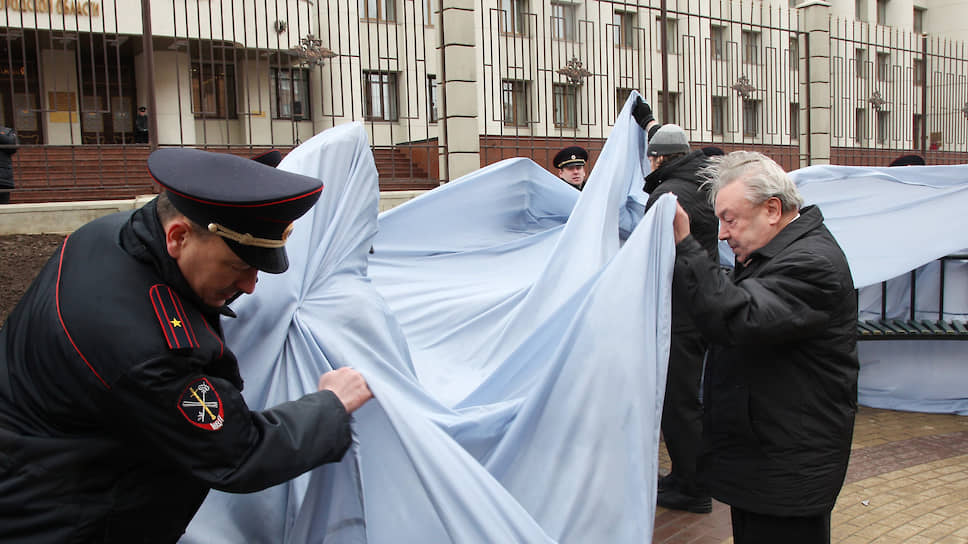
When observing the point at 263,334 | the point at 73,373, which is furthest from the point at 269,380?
the point at 73,373

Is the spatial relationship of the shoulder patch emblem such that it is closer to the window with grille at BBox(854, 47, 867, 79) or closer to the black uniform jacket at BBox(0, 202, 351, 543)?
the black uniform jacket at BBox(0, 202, 351, 543)

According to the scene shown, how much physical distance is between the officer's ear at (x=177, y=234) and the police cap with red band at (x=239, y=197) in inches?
1.4

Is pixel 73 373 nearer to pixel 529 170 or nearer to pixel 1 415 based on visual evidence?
pixel 1 415

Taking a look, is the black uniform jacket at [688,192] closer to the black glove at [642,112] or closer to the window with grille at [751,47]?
the black glove at [642,112]

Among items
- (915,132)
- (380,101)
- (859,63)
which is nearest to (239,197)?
(380,101)

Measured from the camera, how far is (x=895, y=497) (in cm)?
422

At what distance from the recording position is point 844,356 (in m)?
2.37

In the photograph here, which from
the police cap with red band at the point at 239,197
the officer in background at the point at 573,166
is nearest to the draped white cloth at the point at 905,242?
the officer in background at the point at 573,166

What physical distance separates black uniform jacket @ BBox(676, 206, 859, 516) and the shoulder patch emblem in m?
1.48

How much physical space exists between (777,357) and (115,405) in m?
1.85

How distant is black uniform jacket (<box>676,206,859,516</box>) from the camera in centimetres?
228

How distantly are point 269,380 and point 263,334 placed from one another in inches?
5.6

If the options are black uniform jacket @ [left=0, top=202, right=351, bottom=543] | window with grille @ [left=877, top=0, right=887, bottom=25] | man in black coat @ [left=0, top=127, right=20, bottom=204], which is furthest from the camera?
window with grille @ [left=877, top=0, right=887, bottom=25]

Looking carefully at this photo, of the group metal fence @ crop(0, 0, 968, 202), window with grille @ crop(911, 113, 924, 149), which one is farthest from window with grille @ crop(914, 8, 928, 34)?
metal fence @ crop(0, 0, 968, 202)
